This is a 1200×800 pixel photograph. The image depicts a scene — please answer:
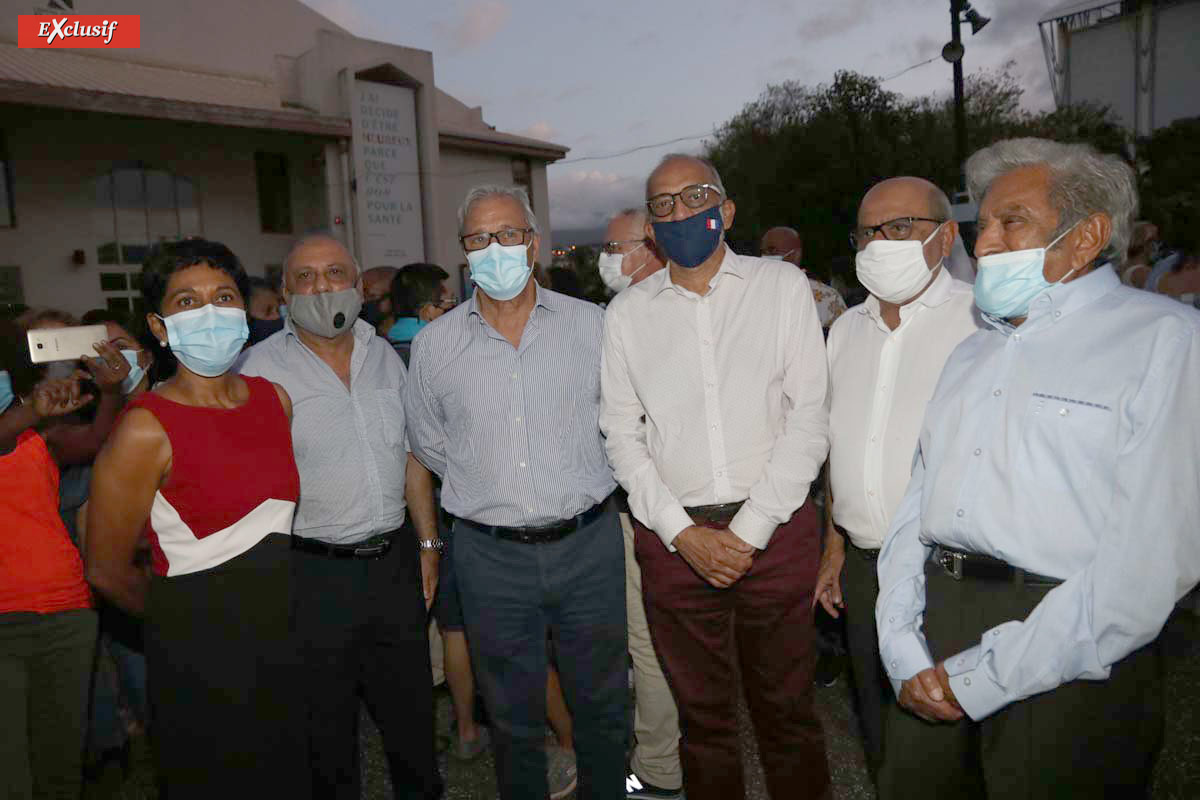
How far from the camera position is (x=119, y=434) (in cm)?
206

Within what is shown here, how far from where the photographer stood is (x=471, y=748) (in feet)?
11.8

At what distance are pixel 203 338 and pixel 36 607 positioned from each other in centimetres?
110

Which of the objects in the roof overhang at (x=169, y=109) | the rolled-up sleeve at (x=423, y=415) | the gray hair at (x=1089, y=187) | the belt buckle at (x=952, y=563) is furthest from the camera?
the roof overhang at (x=169, y=109)

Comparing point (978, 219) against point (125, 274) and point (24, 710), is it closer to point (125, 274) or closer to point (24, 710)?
point (24, 710)

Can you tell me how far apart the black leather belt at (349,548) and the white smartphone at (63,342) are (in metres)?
1.05

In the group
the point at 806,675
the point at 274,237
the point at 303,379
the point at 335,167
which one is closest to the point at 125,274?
the point at 274,237

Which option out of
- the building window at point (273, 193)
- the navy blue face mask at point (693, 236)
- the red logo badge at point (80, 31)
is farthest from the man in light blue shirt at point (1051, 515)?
the red logo badge at point (80, 31)

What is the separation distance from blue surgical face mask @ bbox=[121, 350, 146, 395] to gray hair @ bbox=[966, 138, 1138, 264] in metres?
3.43

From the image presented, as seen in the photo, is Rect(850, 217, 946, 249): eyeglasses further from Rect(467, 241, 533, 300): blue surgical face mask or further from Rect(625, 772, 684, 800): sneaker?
Rect(625, 772, 684, 800): sneaker

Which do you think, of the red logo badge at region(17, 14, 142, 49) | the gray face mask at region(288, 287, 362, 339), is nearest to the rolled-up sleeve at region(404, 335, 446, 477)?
the gray face mask at region(288, 287, 362, 339)

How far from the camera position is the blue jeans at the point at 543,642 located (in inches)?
108

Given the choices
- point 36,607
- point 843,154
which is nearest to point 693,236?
point 36,607

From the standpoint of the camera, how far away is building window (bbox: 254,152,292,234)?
15633 mm

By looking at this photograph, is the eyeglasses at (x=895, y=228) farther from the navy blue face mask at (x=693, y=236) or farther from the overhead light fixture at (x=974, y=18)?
the overhead light fixture at (x=974, y=18)
